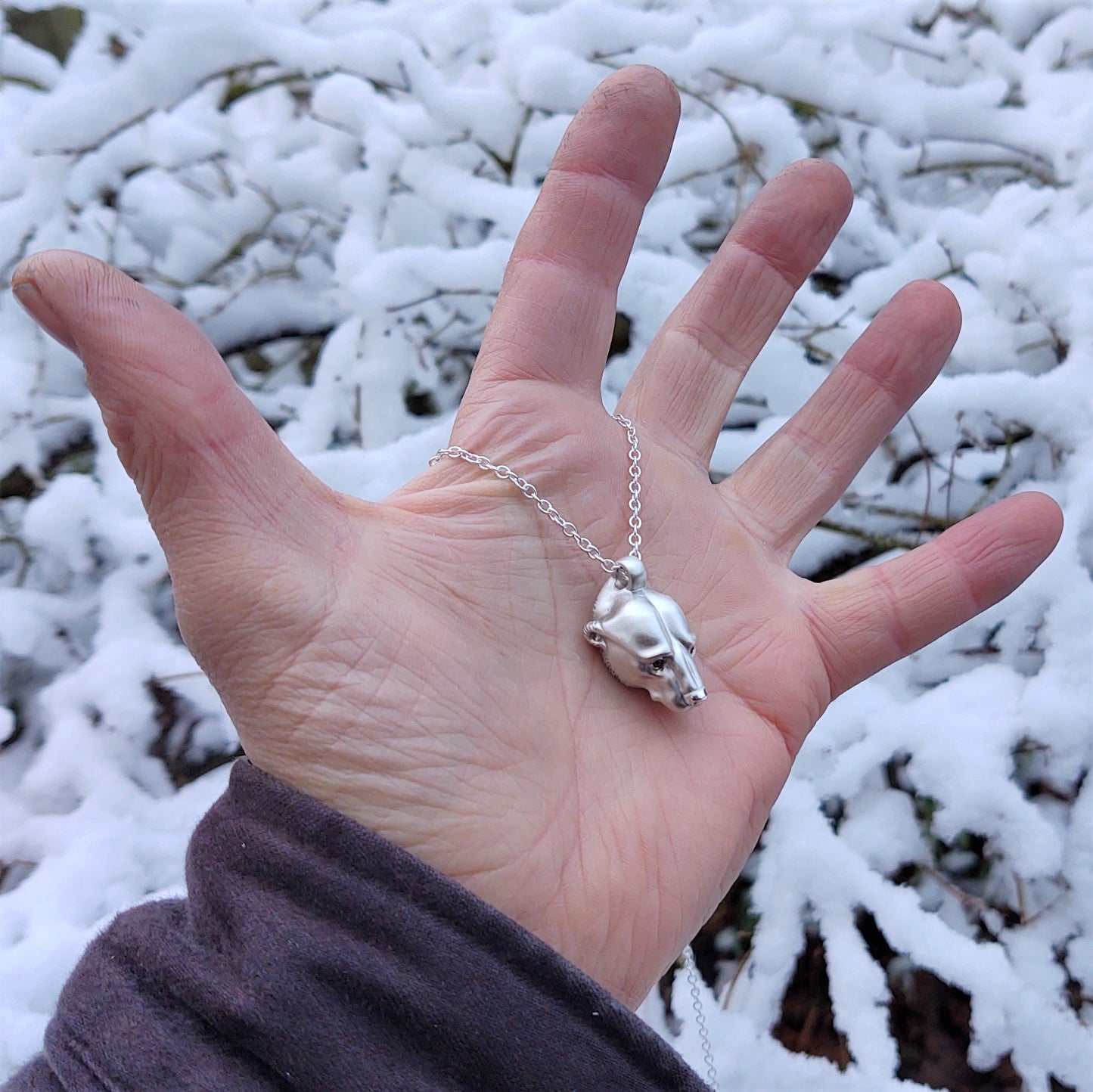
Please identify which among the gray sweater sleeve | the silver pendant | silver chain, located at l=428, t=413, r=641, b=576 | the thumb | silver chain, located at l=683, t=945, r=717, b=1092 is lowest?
silver chain, located at l=683, t=945, r=717, b=1092

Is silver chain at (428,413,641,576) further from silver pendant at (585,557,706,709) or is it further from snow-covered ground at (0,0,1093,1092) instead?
snow-covered ground at (0,0,1093,1092)

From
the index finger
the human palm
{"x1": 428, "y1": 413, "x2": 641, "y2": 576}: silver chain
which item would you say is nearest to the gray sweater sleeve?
the human palm

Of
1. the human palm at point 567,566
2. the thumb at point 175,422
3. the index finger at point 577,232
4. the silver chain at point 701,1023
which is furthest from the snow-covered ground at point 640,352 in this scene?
the thumb at point 175,422

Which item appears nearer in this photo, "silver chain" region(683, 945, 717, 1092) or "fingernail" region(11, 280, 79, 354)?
"fingernail" region(11, 280, 79, 354)

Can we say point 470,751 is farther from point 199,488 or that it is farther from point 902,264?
point 902,264

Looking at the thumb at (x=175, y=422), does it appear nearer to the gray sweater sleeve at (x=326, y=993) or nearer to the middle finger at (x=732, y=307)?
the gray sweater sleeve at (x=326, y=993)

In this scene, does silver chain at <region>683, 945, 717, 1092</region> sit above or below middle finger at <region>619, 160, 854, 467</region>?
below

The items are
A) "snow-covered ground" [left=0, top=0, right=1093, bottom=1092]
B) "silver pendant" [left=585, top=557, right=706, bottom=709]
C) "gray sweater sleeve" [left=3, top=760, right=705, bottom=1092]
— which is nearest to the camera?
"gray sweater sleeve" [left=3, top=760, right=705, bottom=1092]
